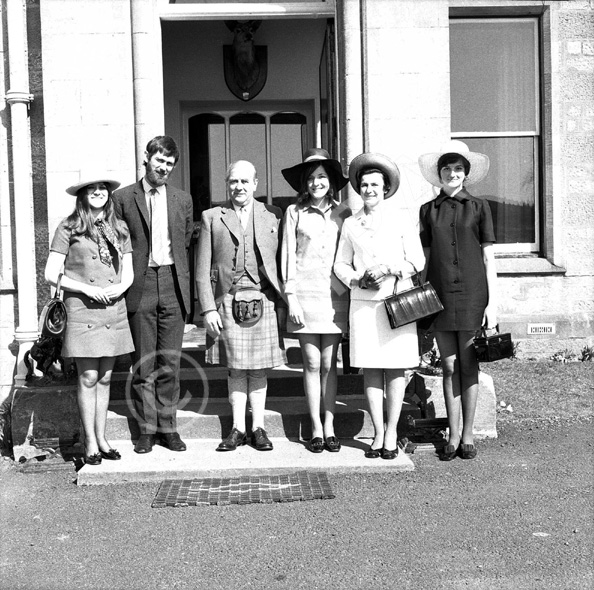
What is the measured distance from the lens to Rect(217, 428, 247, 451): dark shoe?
546 centimetres

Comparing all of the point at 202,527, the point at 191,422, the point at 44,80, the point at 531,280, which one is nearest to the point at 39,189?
the point at 44,80

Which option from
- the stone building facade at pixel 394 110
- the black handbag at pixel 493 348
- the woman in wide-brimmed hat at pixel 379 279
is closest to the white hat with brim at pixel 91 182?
the stone building facade at pixel 394 110

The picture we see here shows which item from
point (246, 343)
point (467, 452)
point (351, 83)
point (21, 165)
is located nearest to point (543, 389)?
point (467, 452)

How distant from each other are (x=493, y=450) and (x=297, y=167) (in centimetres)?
239

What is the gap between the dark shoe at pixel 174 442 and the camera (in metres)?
5.53

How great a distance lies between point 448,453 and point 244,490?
1.46m

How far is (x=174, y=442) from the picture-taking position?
554cm

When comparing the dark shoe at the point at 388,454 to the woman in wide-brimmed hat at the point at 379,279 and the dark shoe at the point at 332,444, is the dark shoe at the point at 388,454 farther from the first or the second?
the dark shoe at the point at 332,444

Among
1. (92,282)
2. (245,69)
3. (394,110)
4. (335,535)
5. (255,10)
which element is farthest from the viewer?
(245,69)

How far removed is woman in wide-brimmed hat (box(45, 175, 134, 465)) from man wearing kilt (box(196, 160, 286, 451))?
53cm

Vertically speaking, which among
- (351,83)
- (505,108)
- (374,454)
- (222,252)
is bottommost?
(374,454)

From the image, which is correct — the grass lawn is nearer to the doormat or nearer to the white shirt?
the doormat

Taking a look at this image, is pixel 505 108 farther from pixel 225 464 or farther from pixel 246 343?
pixel 225 464

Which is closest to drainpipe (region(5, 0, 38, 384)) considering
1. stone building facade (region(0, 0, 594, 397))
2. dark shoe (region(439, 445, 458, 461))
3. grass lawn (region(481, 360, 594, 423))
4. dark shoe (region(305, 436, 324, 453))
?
stone building facade (region(0, 0, 594, 397))
